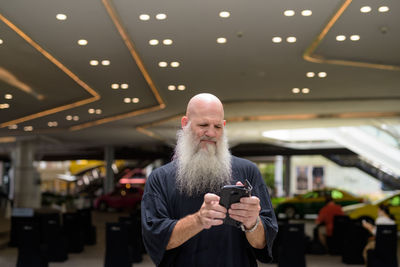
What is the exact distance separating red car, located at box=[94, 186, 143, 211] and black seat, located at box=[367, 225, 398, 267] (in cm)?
1847

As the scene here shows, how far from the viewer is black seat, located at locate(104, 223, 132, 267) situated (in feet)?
31.1

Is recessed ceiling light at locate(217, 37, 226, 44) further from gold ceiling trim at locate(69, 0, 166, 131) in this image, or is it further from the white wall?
the white wall

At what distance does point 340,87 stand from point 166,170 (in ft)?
32.5

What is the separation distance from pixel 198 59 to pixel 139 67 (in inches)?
48.9

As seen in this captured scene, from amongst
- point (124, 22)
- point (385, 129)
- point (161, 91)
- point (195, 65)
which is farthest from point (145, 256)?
point (385, 129)

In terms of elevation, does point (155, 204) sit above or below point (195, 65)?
below

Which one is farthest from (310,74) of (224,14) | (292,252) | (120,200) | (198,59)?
(120,200)

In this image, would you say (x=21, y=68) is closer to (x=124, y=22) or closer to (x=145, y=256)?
(x=124, y=22)

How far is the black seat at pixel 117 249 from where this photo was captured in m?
9.48

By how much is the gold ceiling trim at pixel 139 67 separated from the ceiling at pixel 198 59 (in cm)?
3

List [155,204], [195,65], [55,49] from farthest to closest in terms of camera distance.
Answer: [195,65]
[55,49]
[155,204]

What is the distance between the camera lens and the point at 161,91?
12.1 meters

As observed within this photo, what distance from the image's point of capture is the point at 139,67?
32.0 feet

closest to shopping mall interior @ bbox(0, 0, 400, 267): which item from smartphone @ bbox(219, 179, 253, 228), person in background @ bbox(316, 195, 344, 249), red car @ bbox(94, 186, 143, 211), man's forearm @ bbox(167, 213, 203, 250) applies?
person in background @ bbox(316, 195, 344, 249)
